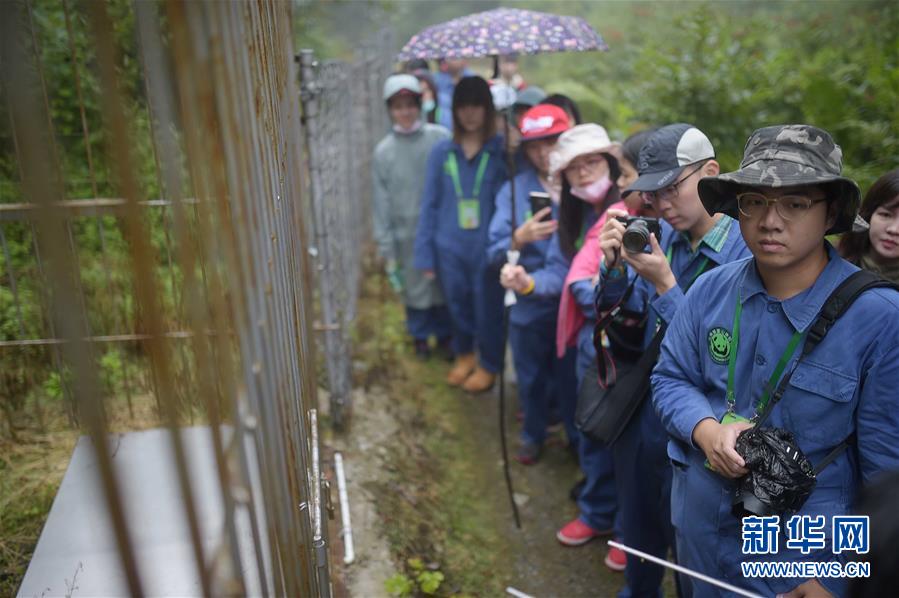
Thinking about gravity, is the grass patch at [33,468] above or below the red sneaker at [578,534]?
above

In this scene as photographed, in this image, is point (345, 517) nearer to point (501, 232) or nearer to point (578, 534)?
point (578, 534)

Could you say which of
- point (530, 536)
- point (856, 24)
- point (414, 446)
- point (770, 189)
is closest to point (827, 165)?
point (770, 189)

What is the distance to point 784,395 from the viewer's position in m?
2.00

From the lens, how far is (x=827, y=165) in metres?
1.96

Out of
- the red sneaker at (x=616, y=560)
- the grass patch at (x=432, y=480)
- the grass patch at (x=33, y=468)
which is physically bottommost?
the red sneaker at (x=616, y=560)

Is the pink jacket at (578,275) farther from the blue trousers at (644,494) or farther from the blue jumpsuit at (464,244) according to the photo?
the blue jumpsuit at (464,244)

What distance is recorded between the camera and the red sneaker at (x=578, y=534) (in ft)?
12.9

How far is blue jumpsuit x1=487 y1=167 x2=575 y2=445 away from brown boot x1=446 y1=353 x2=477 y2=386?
3.62 feet

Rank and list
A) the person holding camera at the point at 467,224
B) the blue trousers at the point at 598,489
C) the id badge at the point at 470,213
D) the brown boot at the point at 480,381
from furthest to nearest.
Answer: the brown boot at the point at 480,381
the id badge at the point at 470,213
the person holding camera at the point at 467,224
the blue trousers at the point at 598,489

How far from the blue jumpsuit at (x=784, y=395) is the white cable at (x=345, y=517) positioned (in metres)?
1.64

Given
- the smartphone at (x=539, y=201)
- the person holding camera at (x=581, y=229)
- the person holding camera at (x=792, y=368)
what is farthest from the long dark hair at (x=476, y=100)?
the person holding camera at (x=792, y=368)

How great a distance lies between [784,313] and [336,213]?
3.59 metres

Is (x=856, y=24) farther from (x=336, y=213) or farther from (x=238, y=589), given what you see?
(x=238, y=589)

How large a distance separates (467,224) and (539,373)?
128 cm
